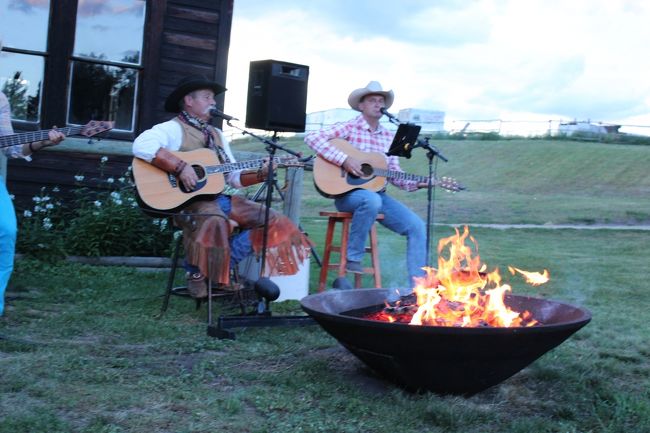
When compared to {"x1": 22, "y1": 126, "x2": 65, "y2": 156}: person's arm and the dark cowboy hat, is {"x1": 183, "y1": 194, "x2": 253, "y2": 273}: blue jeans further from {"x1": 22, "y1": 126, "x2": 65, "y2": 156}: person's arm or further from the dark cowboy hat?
{"x1": 22, "y1": 126, "x2": 65, "y2": 156}: person's arm

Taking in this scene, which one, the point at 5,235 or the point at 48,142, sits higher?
the point at 48,142

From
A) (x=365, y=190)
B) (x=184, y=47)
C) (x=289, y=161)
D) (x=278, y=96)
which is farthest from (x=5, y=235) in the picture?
(x=184, y=47)

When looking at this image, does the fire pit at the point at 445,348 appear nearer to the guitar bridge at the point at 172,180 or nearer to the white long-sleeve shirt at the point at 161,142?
the guitar bridge at the point at 172,180

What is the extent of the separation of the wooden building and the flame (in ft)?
14.7

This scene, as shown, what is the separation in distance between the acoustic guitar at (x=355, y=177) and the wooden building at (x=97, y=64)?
7.33 ft

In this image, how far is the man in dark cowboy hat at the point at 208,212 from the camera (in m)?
5.42

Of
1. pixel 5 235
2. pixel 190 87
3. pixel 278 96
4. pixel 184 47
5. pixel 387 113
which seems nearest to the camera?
pixel 5 235

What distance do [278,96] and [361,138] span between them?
45.4 inches

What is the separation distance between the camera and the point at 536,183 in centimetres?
2423

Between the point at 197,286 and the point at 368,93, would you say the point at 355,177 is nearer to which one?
the point at 368,93

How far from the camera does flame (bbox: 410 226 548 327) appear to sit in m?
3.93

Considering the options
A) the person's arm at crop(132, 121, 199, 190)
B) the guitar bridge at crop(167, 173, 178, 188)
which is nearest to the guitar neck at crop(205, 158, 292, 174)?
the person's arm at crop(132, 121, 199, 190)

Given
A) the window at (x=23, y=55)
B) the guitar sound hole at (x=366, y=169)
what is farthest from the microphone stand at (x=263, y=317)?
the window at (x=23, y=55)

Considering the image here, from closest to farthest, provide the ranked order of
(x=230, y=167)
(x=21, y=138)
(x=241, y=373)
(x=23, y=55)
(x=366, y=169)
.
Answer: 1. (x=241, y=373)
2. (x=21, y=138)
3. (x=230, y=167)
4. (x=366, y=169)
5. (x=23, y=55)
